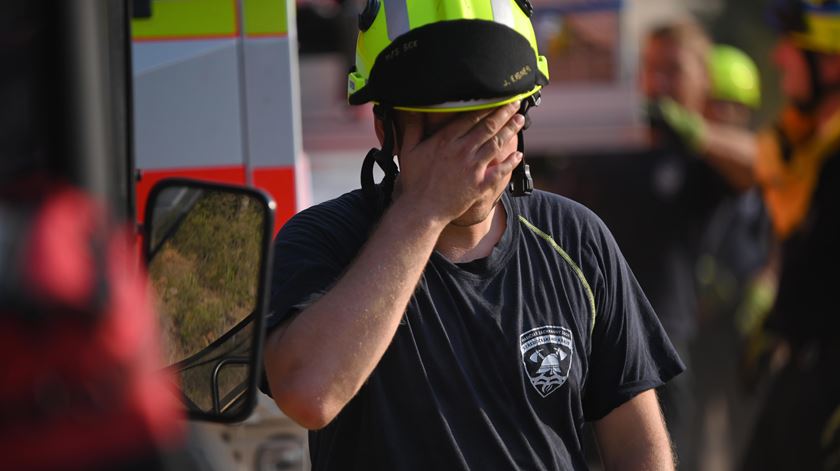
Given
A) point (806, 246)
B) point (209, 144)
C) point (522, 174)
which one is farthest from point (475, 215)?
point (806, 246)

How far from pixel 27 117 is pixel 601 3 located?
740cm

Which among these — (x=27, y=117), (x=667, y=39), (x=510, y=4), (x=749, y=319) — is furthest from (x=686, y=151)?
(x=27, y=117)

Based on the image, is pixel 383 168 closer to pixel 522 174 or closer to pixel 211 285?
pixel 522 174

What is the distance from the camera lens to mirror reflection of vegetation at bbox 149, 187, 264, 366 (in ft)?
7.18

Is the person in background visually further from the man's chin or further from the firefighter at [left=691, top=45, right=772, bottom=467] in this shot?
the man's chin

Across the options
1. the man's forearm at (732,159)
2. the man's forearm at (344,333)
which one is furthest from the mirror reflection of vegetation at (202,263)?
the man's forearm at (732,159)

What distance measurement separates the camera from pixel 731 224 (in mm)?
9430

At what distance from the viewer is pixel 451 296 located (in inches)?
106


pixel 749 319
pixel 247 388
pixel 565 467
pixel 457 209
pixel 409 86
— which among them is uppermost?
pixel 409 86

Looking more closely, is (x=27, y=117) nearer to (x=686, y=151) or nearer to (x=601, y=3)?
(x=686, y=151)

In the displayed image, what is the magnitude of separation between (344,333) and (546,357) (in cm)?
43

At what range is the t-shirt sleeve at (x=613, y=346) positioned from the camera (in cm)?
281

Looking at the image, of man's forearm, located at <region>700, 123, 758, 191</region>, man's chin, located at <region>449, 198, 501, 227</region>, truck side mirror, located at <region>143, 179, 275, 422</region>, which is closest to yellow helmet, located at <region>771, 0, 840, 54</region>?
man's forearm, located at <region>700, 123, 758, 191</region>

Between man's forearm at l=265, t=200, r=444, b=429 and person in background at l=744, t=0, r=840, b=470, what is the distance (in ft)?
11.7
